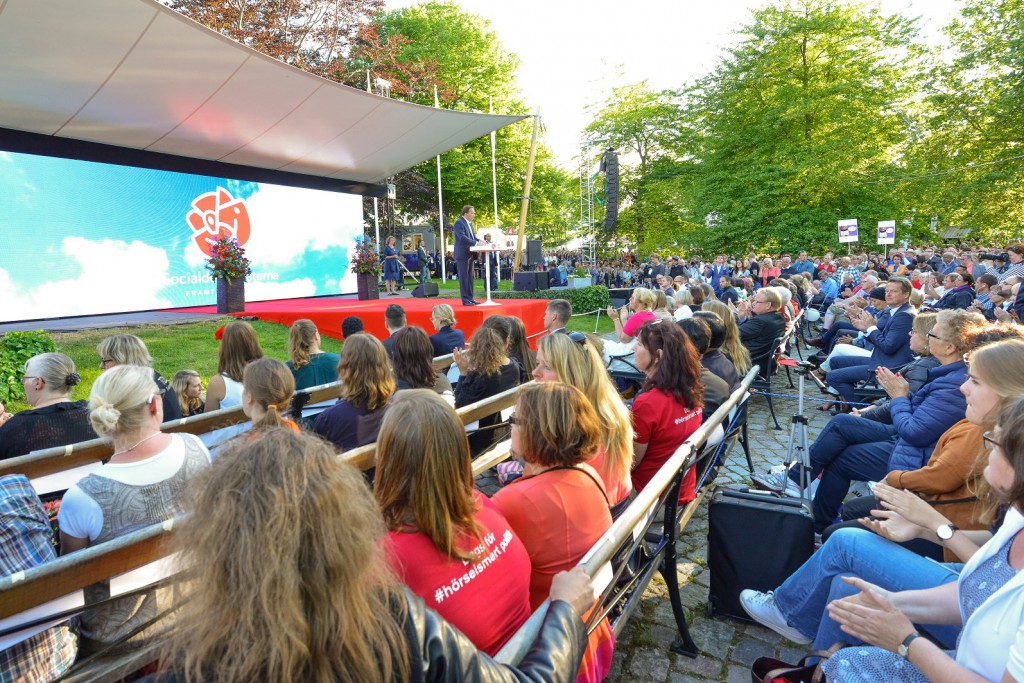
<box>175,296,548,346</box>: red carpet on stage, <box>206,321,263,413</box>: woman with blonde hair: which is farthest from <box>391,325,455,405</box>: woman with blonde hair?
<box>175,296,548,346</box>: red carpet on stage

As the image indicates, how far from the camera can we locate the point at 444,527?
4.41 ft

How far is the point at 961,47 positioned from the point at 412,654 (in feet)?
85.8

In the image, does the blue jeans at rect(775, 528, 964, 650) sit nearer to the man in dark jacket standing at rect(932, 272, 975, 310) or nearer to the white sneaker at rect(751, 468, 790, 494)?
the white sneaker at rect(751, 468, 790, 494)

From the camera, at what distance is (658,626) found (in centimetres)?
261

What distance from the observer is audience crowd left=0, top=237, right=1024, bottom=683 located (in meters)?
0.86

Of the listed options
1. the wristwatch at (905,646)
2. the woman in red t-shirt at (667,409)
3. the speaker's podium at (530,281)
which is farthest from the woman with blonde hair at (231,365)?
the speaker's podium at (530,281)

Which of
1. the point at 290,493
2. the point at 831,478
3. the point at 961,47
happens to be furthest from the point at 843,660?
the point at 961,47

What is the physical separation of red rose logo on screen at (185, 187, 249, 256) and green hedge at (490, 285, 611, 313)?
6.12 m

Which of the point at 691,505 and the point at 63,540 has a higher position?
the point at 63,540

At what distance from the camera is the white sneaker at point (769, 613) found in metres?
2.22

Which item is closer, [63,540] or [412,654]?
[412,654]

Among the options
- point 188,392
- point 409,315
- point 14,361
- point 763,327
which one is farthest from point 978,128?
point 14,361

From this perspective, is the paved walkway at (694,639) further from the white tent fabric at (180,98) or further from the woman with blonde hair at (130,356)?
the white tent fabric at (180,98)

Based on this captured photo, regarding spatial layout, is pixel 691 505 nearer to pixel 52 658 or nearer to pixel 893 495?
pixel 893 495
